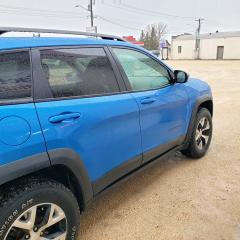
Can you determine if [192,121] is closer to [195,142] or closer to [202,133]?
[195,142]

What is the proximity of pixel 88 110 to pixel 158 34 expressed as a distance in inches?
2961

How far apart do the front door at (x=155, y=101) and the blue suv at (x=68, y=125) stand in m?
0.01

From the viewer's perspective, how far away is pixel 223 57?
5038cm

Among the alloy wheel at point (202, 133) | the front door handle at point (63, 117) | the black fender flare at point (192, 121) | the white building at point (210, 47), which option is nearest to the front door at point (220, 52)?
the white building at point (210, 47)

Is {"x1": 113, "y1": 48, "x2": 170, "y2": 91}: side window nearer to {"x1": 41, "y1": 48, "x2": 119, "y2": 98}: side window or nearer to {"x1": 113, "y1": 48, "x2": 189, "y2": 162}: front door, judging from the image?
{"x1": 113, "y1": 48, "x2": 189, "y2": 162}: front door

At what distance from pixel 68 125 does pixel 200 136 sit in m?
2.67

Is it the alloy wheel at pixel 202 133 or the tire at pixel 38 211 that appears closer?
the tire at pixel 38 211

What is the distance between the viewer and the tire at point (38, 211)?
2025mm

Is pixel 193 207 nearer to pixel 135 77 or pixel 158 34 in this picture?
pixel 135 77

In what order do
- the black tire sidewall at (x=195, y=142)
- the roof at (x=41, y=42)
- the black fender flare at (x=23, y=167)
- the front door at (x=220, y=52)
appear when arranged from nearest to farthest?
the black fender flare at (x=23, y=167) → the roof at (x=41, y=42) → the black tire sidewall at (x=195, y=142) → the front door at (x=220, y=52)

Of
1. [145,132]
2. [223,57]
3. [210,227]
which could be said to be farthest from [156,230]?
[223,57]

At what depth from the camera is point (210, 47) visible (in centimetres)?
5191

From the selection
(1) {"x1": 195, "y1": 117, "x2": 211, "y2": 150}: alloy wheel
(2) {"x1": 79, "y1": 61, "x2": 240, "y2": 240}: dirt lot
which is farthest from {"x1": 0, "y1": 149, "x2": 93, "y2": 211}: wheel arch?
(1) {"x1": 195, "y1": 117, "x2": 211, "y2": 150}: alloy wheel

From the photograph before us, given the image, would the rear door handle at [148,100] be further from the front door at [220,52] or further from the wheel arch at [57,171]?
the front door at [220,52]
